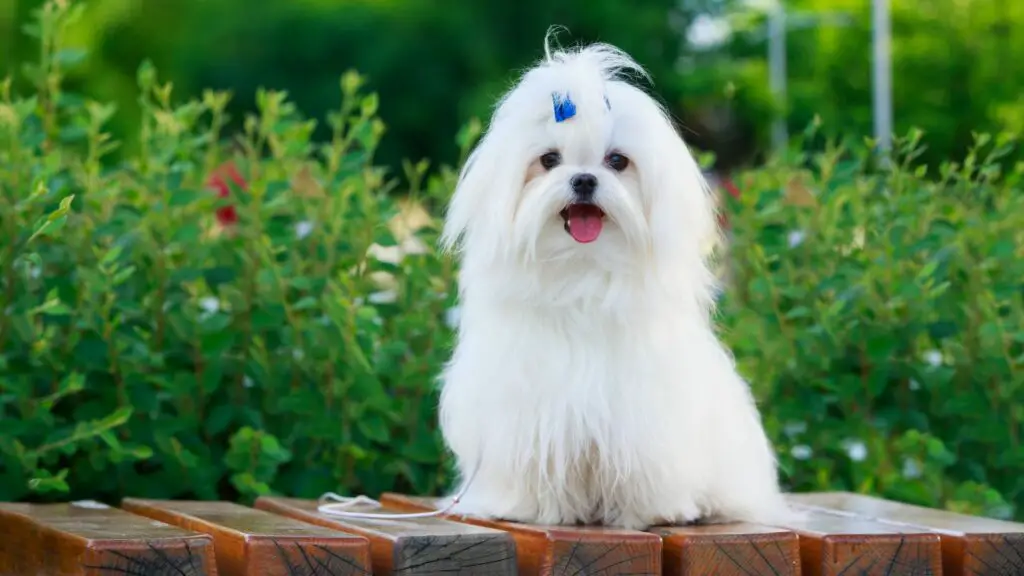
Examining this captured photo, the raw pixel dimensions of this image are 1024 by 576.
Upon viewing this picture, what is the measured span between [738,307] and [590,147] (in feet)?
6.05

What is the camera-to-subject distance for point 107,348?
4227 mm

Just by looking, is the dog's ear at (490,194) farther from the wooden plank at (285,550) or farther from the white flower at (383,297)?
the white flower at (383,297)

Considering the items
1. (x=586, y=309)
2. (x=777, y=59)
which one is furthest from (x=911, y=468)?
(x=777, y=59)

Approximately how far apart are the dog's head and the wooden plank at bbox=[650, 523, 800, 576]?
2.15 ft

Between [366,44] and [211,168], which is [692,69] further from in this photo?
[211,168]

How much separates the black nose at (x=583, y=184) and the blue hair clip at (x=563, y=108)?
0.51 feet

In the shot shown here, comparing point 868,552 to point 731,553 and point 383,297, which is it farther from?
point 383,297

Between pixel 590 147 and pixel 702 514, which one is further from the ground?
pixel 590 147

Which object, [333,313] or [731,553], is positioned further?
[333,313]

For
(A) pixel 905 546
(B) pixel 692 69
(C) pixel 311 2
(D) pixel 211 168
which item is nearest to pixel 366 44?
(C) pixel 311 2

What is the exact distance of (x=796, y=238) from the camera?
5.24 metres

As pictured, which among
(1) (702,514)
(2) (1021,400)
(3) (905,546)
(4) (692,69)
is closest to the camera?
(3) (905,546)

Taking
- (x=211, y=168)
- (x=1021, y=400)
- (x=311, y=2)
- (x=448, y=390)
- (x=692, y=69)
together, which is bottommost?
(x=448, y=390)

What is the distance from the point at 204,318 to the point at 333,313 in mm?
383
